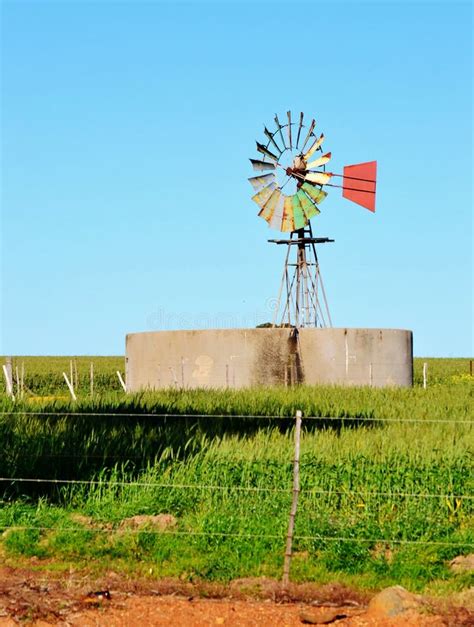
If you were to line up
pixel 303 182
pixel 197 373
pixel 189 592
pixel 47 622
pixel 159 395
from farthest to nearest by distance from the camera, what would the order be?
pixel 303 182 → pixel 197 373 → pixel 159 395 → pixel 189 592 → pixel 47 622

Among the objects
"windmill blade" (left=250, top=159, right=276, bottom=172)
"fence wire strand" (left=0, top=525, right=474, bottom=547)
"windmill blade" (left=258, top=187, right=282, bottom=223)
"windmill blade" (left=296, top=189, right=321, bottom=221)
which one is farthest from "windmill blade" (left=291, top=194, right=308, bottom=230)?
"fence wire strand" (left=0, top=525, right=474, bottom=547)

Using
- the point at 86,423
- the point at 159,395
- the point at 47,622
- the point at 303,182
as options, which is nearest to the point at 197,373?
the point at 159,395

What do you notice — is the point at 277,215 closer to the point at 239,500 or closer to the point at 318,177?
the point at 318,177

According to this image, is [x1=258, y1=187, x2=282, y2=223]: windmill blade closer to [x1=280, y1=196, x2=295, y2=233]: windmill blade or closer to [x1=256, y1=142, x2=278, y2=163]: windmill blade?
[x1=280, y1=196, x2=295, y2=233]: windmill blade

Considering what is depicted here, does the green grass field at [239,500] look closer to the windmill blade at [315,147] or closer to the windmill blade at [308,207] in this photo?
the windmill blade at [308,207]

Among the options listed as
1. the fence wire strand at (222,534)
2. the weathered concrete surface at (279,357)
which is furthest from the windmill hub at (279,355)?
the fence wire strand at (222,534)

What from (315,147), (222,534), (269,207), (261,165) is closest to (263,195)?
(269,207)

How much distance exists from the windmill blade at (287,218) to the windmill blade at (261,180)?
704 mm

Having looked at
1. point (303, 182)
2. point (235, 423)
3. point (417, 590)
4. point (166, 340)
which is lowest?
point (417, 590)

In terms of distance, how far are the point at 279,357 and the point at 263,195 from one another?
5693 millimetres

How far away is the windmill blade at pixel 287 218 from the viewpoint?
26.4 m

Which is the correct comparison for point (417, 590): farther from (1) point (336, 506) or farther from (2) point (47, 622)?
(2) point (47, 622)

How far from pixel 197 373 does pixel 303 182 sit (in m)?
6.62

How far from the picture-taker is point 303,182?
87.4ft
